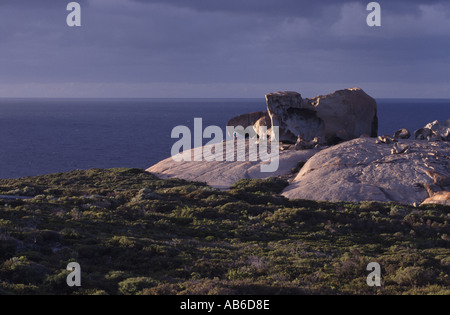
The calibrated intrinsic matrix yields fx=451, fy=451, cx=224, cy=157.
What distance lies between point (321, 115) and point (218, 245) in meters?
29.0

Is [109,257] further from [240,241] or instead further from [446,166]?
[446,166]

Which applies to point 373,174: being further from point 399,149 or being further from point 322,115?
point 322,115

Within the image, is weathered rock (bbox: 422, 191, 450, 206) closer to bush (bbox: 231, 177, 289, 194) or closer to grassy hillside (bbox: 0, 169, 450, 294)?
grassy hillside (bbox: 0, 169, 450, 294)

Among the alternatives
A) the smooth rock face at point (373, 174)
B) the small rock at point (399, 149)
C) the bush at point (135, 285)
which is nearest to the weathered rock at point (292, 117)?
the smooth rock face at point (373, 174)

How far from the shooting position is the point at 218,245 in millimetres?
16844

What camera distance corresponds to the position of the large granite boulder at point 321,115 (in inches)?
1677

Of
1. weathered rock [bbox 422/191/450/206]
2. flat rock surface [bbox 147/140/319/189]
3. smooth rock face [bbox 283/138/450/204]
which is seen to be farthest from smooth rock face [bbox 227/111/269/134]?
weathered rock [bbox 422/191/450/206]

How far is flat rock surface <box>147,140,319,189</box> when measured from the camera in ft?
120

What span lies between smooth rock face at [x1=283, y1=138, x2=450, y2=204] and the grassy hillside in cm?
397

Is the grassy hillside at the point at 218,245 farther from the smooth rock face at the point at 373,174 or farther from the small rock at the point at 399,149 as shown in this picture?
the small rock at the point at 399,149

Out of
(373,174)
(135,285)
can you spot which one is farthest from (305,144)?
(135,285)

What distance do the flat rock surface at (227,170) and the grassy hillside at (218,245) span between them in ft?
34.2
